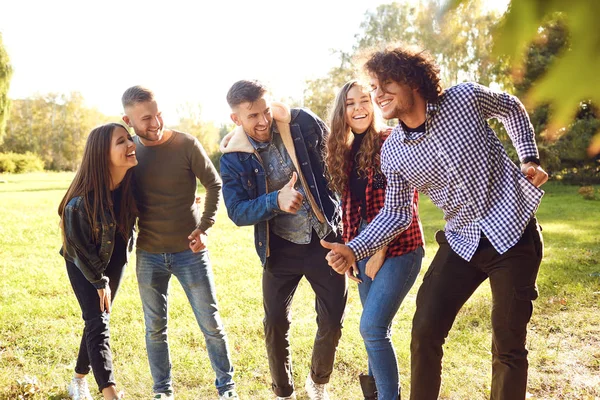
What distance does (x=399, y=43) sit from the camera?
8.70 feet

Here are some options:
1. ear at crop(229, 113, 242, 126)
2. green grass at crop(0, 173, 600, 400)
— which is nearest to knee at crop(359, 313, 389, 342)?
green grass at crop(0, 173, 600, 400)

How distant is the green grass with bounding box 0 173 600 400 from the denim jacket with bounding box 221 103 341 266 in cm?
130

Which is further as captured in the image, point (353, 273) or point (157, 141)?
point (157, 141)

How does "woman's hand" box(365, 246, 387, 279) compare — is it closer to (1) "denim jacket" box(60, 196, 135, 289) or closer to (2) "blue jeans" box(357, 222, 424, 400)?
(2) "blue jeans" box(357, 222, 424, 400)

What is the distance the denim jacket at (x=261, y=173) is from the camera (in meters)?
3.28

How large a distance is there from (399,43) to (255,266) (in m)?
5.84

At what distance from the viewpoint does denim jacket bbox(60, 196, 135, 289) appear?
127 inches

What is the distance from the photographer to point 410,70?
257cm

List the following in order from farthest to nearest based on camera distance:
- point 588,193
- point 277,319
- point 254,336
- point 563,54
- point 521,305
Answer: point 588,193 → point 254,336 → point 277,319 → point 521,305 → point 563,54

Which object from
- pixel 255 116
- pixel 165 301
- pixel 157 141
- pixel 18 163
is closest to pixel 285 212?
pixel 255 116

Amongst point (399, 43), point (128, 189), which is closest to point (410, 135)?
point (399, 43)

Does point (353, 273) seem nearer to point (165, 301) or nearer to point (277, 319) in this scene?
point (277, 319)

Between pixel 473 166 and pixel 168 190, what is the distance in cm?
186

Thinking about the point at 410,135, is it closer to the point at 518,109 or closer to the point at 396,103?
the point at 396,103
